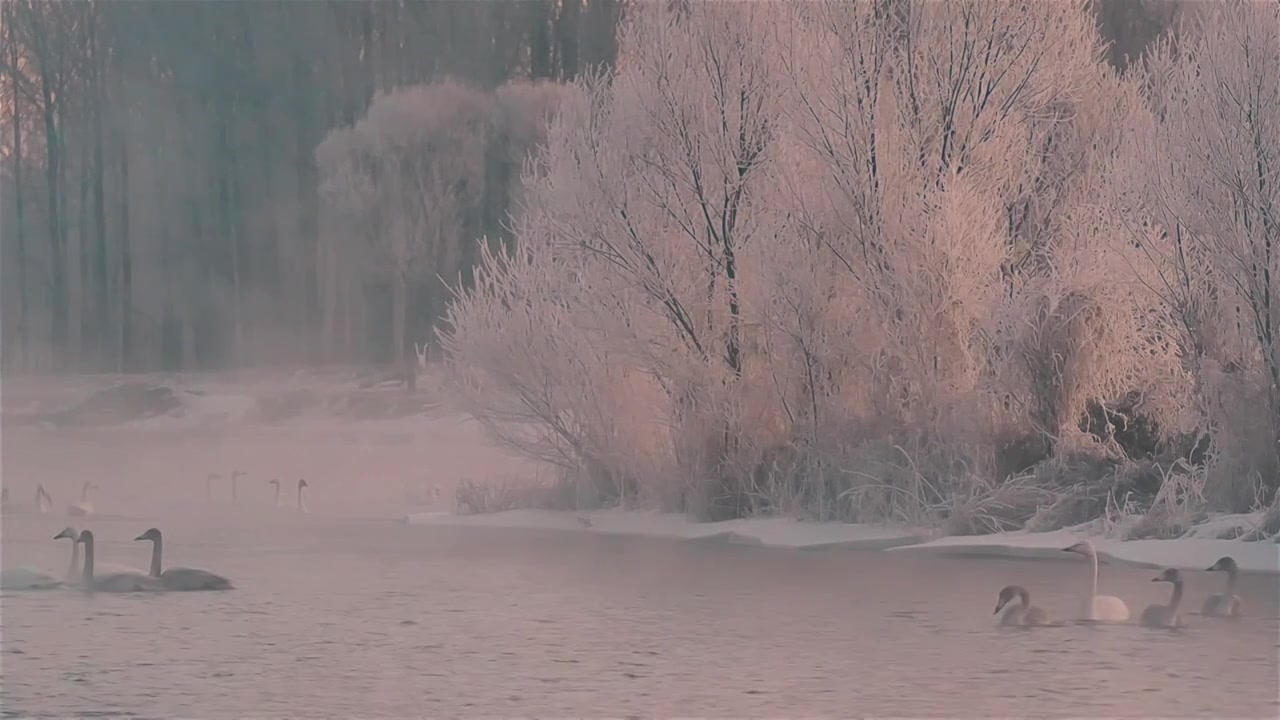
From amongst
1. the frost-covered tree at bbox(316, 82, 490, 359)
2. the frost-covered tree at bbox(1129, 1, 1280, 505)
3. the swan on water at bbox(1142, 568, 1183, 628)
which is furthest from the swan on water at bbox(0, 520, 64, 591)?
the frost-covered tree at bbox(316, 82, 490, 359)

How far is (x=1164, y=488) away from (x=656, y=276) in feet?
15.5

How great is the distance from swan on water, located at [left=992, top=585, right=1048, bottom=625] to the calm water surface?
17 cm

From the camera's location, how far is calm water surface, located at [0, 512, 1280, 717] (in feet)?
29.3

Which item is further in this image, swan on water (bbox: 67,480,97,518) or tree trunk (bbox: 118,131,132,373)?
tree trunk (bbox: 118,131,132,373)

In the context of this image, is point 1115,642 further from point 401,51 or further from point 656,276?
point 401,51

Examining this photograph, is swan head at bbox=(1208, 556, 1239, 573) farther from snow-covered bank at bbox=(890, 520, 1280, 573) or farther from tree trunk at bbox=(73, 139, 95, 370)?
tree trunk at bbox=(73, 139, 95, 370)

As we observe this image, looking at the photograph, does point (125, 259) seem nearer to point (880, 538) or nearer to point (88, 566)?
point (88, 566)

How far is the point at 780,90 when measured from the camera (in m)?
16.5

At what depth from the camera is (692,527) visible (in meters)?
16.1

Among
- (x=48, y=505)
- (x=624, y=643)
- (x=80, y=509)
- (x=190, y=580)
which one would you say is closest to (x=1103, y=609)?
(x=624, y=643)

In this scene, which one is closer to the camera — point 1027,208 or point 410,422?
point 1027,208

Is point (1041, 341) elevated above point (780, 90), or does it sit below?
below

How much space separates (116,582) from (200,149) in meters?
21.0

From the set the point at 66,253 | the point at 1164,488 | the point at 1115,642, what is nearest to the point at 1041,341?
the point at 1164,488
